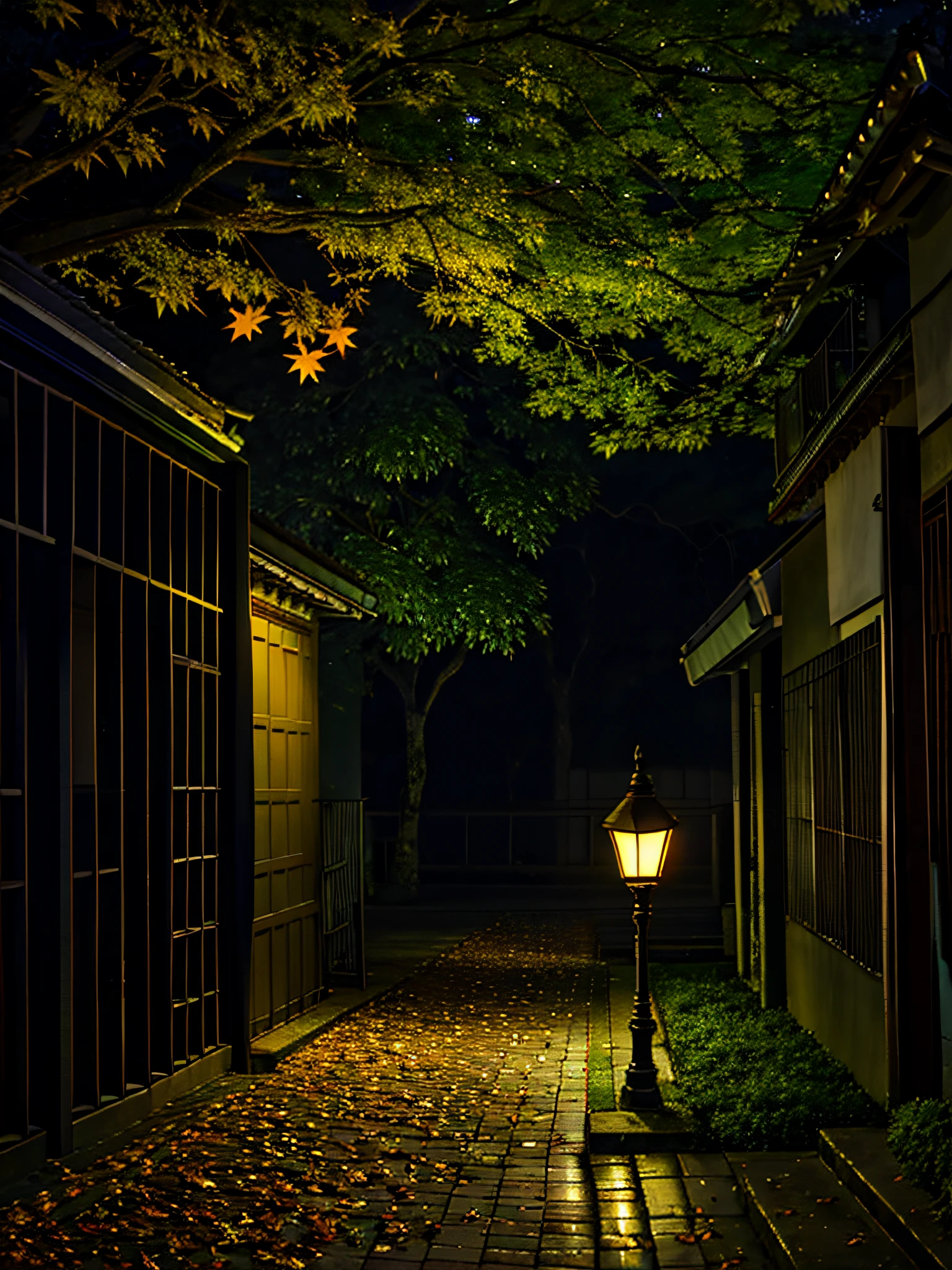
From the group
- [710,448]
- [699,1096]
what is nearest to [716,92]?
[699,1096]

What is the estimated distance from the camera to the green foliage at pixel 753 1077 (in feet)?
26.8

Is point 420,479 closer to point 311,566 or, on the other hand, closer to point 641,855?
point 311,566

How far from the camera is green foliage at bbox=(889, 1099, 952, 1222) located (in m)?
6.14

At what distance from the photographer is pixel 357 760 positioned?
787 inches

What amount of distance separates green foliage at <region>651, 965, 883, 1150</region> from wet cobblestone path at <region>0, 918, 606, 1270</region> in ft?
2.81

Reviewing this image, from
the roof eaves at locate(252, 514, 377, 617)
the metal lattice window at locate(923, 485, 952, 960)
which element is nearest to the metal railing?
the metal lattice window at locate(923, 485, 952, 960)

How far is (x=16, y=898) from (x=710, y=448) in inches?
1039

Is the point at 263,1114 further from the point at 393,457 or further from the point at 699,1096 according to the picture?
the point at 393,457

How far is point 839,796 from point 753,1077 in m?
2.10

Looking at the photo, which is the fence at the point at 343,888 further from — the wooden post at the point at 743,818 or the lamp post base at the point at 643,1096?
the lamp post base at the point at 643,1096

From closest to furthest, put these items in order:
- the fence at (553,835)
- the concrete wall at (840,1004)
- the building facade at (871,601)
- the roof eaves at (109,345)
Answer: the building facade at (871,601) < the roof eaves at (109,345) < the concrete wall at (840,1004) < the fence at (553,835)

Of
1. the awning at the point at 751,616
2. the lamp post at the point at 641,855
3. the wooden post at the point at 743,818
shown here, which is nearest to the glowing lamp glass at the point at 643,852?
the lamp post at the point at 641,855

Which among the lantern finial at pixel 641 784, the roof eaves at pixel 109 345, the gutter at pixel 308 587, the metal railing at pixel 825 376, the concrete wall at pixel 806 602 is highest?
the metal railing at pixel 825 376

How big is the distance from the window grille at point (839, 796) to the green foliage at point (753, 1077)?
869 mm
